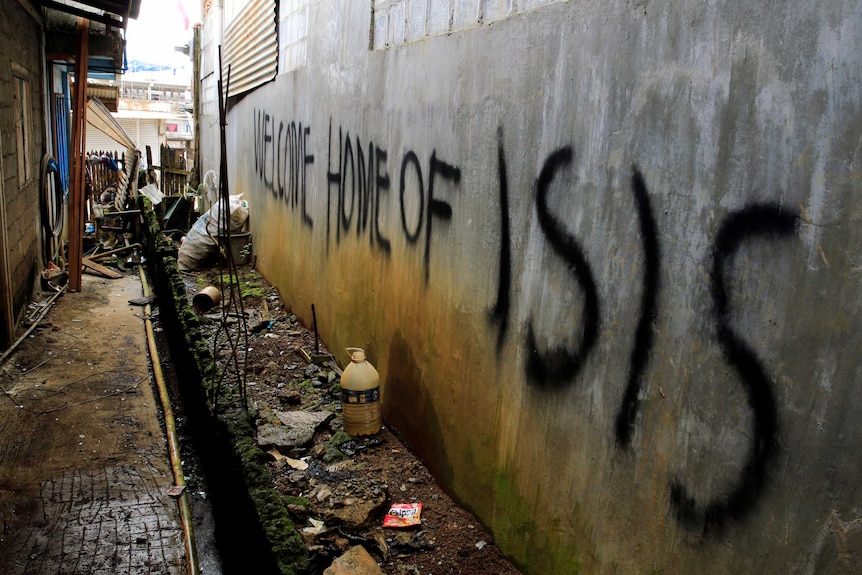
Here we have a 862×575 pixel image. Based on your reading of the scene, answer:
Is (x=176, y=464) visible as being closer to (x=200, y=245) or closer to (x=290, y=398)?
(x=290, y=398)

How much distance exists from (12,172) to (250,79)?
3.57 meters

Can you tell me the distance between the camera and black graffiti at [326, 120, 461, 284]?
11.9 feet

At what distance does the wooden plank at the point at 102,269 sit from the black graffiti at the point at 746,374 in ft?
29.4

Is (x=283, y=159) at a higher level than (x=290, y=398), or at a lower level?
higher

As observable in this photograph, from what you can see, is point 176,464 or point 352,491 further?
point 176,464

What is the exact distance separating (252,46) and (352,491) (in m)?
7.03


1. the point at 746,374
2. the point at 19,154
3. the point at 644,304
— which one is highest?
the point at 19,154

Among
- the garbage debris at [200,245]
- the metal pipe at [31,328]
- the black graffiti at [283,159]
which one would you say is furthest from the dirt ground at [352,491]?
the garbage debris at [200,245]

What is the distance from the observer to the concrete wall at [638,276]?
5.15 feet

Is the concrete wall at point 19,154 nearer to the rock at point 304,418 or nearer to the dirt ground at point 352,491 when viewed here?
the dirt ground at point 352,491

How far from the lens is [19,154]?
6688 millimetres

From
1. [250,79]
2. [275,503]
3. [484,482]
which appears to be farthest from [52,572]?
[250,79]

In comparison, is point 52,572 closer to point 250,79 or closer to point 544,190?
point 544,190

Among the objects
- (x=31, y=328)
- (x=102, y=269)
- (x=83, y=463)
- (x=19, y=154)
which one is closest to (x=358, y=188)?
(x=83, y=463)
